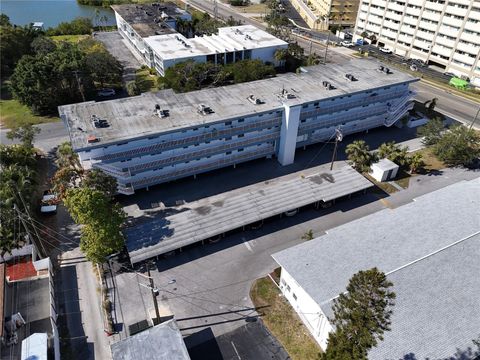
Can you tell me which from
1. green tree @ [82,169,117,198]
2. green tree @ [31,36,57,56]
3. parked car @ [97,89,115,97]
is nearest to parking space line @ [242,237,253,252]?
green tree @ [82,169,117,198]

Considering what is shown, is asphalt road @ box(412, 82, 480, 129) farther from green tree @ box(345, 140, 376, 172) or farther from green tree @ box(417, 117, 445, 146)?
green tree @ box(345, 140, 376, 172)

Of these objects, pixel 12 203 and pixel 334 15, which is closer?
pixel 12 203

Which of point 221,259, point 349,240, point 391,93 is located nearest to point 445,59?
point 391,93

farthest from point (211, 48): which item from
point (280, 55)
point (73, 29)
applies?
point (73, 29)

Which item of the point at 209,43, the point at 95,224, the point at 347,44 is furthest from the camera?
the point at 347,44

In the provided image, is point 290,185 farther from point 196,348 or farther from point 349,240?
point 196,348

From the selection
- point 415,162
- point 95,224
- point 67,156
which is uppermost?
point 67,156

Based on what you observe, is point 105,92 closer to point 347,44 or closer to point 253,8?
point 347,44
